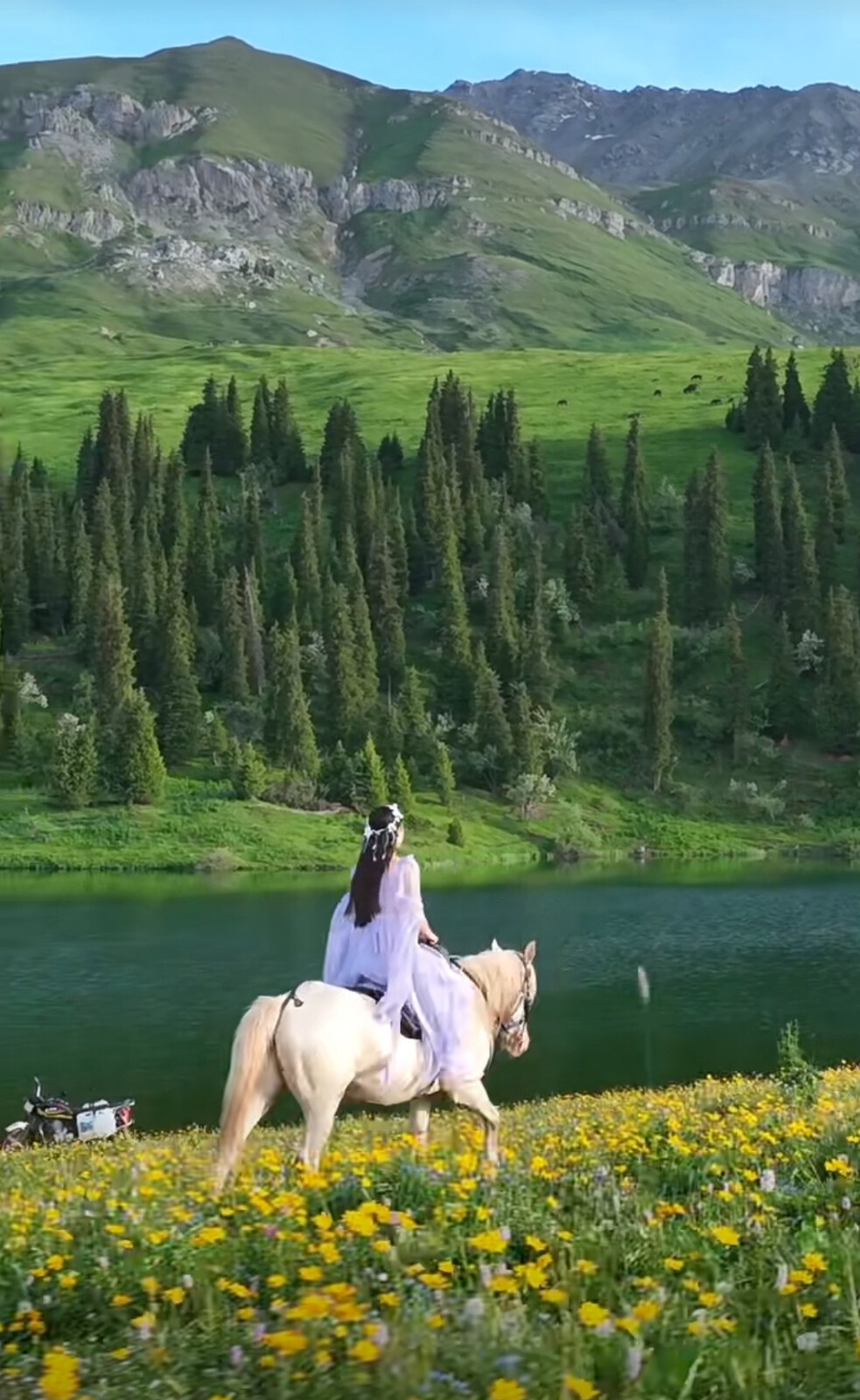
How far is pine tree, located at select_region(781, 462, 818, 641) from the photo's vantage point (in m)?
149

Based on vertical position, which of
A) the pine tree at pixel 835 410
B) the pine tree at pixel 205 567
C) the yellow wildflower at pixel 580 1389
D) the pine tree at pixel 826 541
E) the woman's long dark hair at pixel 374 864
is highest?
the pine tree at pixel 835 410

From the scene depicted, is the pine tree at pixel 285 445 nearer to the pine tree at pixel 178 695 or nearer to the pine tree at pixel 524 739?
the pine tree at pixel 178 695

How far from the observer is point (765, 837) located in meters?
117

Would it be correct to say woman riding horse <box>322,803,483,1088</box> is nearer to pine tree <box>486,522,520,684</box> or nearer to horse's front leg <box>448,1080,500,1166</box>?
horse's front leg <box>448,1080,500,1166</box>

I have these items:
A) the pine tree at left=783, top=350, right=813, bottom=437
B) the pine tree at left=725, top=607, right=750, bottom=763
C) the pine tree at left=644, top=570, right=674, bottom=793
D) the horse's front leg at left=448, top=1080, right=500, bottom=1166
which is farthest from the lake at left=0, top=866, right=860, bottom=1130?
the pine tree at left=783, top=350, right=813, bottom=437

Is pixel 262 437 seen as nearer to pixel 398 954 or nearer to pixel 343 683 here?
pixel 343 683

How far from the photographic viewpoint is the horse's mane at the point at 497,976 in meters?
14.8

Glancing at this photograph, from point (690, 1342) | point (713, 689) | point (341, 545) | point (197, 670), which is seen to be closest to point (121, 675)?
point (197, 670)

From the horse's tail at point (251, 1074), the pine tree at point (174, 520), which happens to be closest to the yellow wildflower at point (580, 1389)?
the horse's tail at point (251, 1074)

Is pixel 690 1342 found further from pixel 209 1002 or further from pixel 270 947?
pixel 270 947

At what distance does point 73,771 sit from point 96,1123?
83427mm

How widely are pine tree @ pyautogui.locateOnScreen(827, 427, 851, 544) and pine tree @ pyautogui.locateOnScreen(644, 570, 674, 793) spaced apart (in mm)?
37861

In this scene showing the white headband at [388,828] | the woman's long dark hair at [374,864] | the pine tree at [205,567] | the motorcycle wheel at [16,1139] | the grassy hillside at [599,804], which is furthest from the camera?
the pine tree at [205,567]

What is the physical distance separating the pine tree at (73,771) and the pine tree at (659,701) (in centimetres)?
5491
